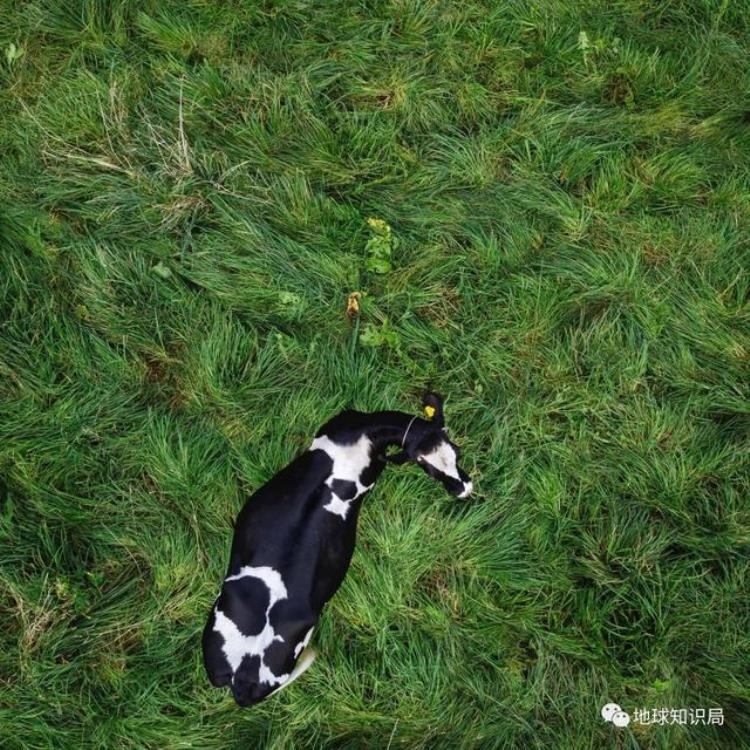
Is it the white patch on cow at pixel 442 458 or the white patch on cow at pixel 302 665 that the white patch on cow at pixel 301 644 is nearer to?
the white patch on cow at pixel 302 665

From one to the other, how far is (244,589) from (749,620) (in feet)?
7.72

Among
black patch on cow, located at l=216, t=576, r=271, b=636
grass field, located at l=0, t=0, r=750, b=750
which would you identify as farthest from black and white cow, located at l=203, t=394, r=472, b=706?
grass field, located at l=0, t=0, r=750, b=750

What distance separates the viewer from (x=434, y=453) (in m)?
2.67

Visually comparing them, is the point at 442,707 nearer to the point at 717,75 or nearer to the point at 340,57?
the point at 340,57

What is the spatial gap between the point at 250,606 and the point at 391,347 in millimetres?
1338

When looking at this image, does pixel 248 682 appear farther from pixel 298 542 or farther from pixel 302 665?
pixel 298 542

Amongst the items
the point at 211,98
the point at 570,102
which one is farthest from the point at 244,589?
the point at 570,102

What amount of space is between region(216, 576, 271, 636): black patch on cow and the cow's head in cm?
76

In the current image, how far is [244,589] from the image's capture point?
8.51 feet

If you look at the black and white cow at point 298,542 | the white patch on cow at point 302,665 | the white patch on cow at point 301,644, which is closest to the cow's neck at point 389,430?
the black and white cow at point 298,542

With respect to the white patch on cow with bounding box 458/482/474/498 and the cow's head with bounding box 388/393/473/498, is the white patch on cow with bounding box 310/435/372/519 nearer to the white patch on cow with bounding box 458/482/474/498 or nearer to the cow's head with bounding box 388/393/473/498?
the cow's head with bounding box 388/393/473/498

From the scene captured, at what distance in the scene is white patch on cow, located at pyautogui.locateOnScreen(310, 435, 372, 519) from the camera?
2.71 meters

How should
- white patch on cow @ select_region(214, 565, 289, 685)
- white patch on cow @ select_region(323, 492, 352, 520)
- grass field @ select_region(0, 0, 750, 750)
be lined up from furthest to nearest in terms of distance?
grass field @ select_region(0, 0, 750, 750), white patch on cow @ select_region(323, 492, 352, 520), white patch on cow @ select_region(214, 565, 289, 685)

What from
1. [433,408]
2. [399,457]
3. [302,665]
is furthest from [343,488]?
[302,665]
